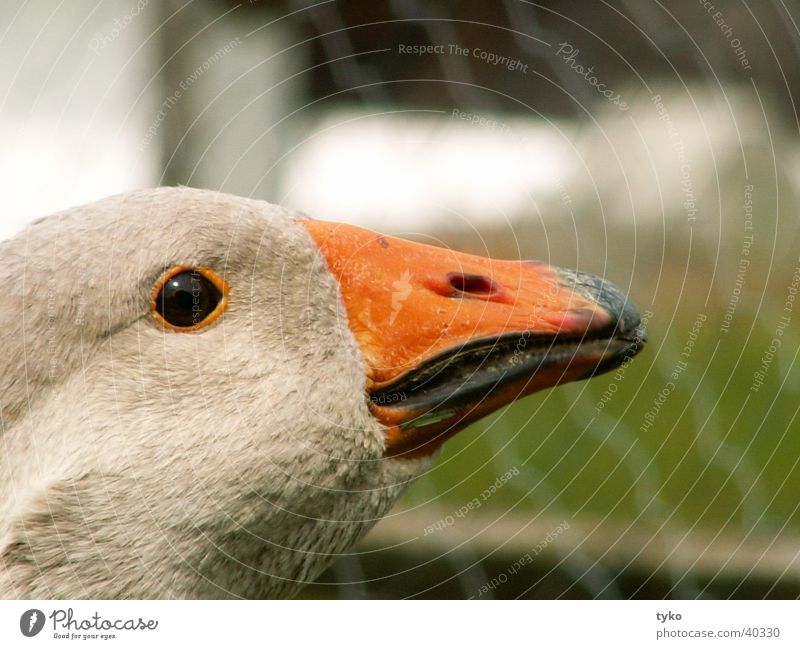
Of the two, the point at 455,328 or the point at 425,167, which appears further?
the point at 425,167

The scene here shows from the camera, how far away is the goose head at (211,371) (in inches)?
25.9

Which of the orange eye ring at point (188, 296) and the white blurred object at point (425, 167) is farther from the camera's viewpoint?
the white blurred object at point (425, 167)

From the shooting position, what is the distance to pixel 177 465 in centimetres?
66

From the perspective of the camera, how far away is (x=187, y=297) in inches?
26.0

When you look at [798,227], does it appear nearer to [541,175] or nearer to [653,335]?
[653,335]

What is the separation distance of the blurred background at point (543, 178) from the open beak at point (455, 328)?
222 mm

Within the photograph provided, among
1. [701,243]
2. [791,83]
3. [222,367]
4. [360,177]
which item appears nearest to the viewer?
[222,367]

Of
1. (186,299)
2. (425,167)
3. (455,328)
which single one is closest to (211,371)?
(186,299)

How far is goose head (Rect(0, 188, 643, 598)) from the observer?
66 centimetres

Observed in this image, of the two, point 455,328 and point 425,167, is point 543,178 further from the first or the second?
point 455,328

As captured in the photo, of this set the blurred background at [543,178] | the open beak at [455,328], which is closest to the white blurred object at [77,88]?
the blurred background at [543,178]

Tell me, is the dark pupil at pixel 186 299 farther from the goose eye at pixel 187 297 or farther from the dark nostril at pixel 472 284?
the dark nostril at pixel 472 284

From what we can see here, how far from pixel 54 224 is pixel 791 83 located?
1001 millimetres

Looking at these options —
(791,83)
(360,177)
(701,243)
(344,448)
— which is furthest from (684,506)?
(344,448)
